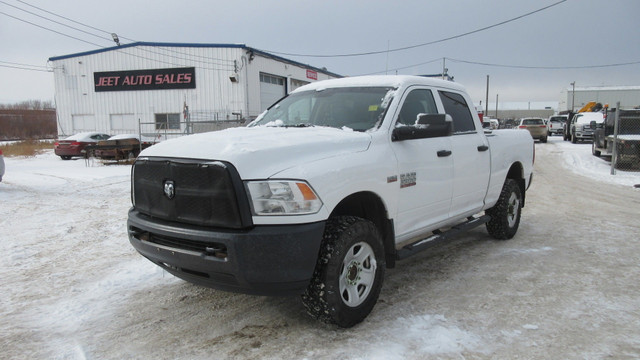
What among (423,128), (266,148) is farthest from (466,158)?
(266,148)

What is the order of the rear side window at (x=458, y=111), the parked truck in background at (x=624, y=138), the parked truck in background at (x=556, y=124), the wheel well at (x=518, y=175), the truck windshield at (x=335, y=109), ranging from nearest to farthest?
the truck windshield at (x=335, y=109)
the rear side window at (x=458, y=111)
the wheel well at (x=518, y=175)
the parked truck in background at (x=624, y=138)
the parked truck in background at (x=556, y=124)

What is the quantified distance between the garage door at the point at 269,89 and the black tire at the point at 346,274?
89.6 feet

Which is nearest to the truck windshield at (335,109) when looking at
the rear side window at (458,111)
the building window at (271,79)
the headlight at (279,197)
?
the rear side window at (458,111)

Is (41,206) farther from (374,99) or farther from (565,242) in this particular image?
(565,242)

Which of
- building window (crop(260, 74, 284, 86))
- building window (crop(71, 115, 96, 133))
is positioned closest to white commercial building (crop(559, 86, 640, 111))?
building window (crop(260, 74, 284, 86))

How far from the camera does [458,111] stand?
5.01m

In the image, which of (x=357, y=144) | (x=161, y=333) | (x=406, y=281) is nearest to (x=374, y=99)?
(x=357, y=144)

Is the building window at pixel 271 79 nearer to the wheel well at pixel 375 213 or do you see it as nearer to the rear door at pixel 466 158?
the rear door at pixel 466 158

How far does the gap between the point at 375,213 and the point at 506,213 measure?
290 centimetres

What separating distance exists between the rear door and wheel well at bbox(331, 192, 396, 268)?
3.76ft

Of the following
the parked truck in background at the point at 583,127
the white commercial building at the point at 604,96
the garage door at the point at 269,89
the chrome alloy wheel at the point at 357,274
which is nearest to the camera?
the chrome alloy wheel at the point at 357,274

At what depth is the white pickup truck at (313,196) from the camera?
2855mm

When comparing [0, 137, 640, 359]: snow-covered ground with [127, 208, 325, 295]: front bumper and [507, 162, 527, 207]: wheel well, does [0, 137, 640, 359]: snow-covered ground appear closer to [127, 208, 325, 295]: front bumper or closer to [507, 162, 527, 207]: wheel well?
[127, 208, 325, 295]: front bumper

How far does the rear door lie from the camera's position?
4.59 meters
